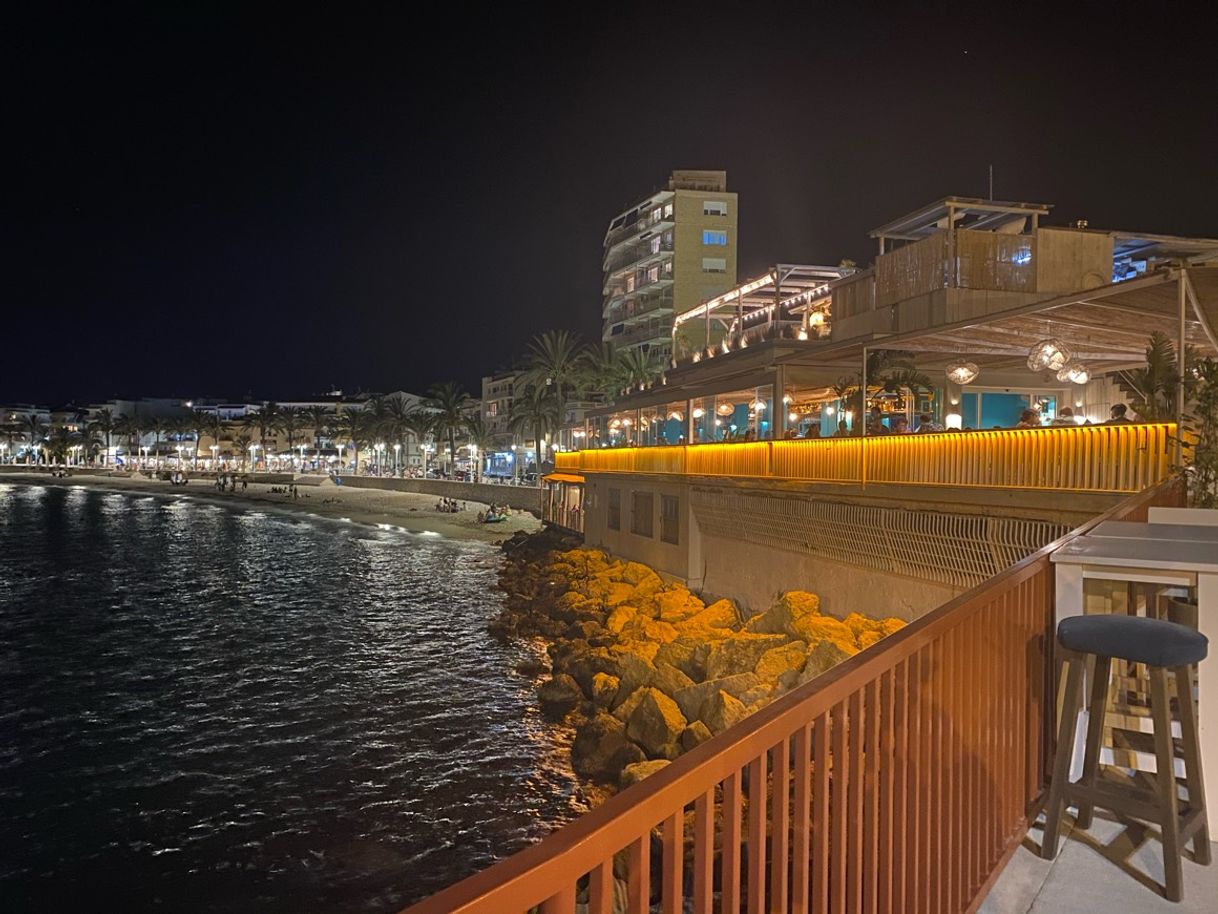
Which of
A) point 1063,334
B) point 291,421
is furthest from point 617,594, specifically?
point 291,421

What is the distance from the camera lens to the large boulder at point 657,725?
1353 cm

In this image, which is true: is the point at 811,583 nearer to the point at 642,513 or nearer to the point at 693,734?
the point at 693,734

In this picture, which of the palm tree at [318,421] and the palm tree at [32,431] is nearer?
the palm tree at [318,421]

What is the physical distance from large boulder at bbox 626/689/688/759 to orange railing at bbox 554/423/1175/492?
5.59 meters

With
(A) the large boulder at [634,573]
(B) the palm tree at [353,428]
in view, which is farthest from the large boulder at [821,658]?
(B) the palm tree at [353,428]

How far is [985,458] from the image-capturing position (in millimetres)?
13555

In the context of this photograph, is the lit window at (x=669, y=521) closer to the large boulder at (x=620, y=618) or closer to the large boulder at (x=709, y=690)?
the large boulder at (x=620, y=618)

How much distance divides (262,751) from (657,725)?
7.32m

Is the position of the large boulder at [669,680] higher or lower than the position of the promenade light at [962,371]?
lower

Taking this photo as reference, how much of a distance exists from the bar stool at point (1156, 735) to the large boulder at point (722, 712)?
881 centimetres

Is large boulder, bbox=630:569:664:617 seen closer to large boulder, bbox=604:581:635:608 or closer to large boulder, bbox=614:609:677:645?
large boulder, bbox=604:581:635:608

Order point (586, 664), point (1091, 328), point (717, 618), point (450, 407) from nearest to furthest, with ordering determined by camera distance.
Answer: point (1091, 328), point (586, 664), point (717, 618), point (450, 407)

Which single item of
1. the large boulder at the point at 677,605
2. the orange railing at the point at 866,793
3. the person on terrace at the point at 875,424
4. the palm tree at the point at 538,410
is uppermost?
the palm tree at the point at 538,410

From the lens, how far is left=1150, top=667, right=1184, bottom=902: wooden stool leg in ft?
12.8
